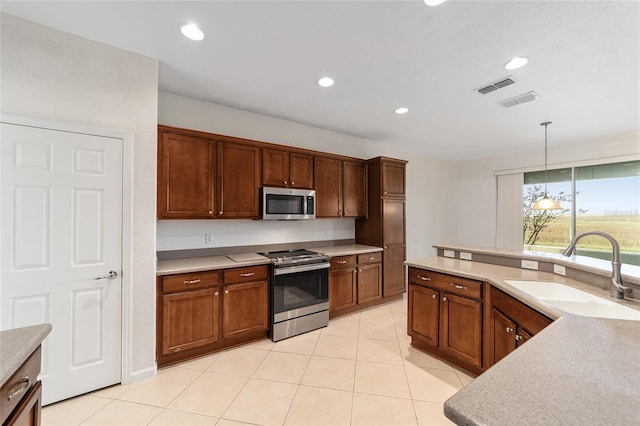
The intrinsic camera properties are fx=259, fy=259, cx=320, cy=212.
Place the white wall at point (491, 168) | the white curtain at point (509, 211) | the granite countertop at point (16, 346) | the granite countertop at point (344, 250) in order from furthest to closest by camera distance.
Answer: the white curtain at point (509, 211), the white wall at point (491, 168), the granite countertop at point (344, 250), the granite countertop at point (16, 346)

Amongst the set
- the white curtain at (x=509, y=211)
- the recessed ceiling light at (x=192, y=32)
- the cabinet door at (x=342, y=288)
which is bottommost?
the cabinet door at (x=342, y=288)

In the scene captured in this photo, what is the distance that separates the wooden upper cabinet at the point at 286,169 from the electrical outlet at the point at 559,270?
2.72 m

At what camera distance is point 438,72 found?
2.45 meters

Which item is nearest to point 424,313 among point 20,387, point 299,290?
point 299,290

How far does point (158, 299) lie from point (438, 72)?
3.35 meters

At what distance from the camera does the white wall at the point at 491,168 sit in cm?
420

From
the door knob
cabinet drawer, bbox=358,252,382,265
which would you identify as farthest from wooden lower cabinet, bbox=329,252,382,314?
the door knob

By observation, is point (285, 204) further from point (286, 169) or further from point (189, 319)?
point (189, 319)

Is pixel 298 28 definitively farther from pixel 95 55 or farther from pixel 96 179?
pixel 96 179

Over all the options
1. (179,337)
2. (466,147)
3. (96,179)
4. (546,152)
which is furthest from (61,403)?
(546,152)

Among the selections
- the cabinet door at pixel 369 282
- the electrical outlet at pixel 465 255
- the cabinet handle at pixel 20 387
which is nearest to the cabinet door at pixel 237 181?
the cabinet door at pixel 369 282

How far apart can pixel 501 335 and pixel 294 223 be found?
8.86ft

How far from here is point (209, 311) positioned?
102 inches

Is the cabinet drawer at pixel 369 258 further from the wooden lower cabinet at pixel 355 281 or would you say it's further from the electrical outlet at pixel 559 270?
the electrical outlet at pixel 559 270
